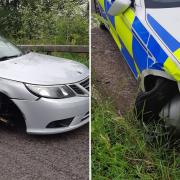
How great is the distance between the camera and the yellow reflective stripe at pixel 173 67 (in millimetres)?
2422

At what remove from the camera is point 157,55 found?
8.84 feet

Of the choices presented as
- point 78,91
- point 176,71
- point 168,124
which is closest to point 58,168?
point 78,91

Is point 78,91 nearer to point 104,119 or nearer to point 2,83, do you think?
point 104,119

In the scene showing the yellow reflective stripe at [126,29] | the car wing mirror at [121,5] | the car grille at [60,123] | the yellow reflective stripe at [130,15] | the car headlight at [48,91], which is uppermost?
the car wing mirror at [121,5]

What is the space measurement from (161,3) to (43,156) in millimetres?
1673

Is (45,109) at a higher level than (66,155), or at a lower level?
higher


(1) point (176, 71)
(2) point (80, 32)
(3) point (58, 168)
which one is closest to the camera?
(1) point (176, 71)

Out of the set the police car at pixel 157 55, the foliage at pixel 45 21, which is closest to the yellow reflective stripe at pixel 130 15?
the police car at pixel 157 55

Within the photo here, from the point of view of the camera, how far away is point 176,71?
2.43 m

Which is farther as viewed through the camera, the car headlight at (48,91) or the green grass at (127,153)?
the car headlight at (48,91)

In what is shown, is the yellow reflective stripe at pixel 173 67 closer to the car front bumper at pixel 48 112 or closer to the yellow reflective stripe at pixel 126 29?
the yellow reflective stripe at pixel 126 29

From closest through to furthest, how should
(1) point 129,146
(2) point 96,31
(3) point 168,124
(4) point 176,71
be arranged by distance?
(4) point 176,71, (3) point 168,124, (1) point 129,146, (2) point 96,31

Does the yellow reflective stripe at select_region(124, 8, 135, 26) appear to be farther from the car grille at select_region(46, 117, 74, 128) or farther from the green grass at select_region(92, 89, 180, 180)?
the car grille at select_region(46, 117, 74, 128)

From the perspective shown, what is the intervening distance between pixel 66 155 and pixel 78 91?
2.00 ft
